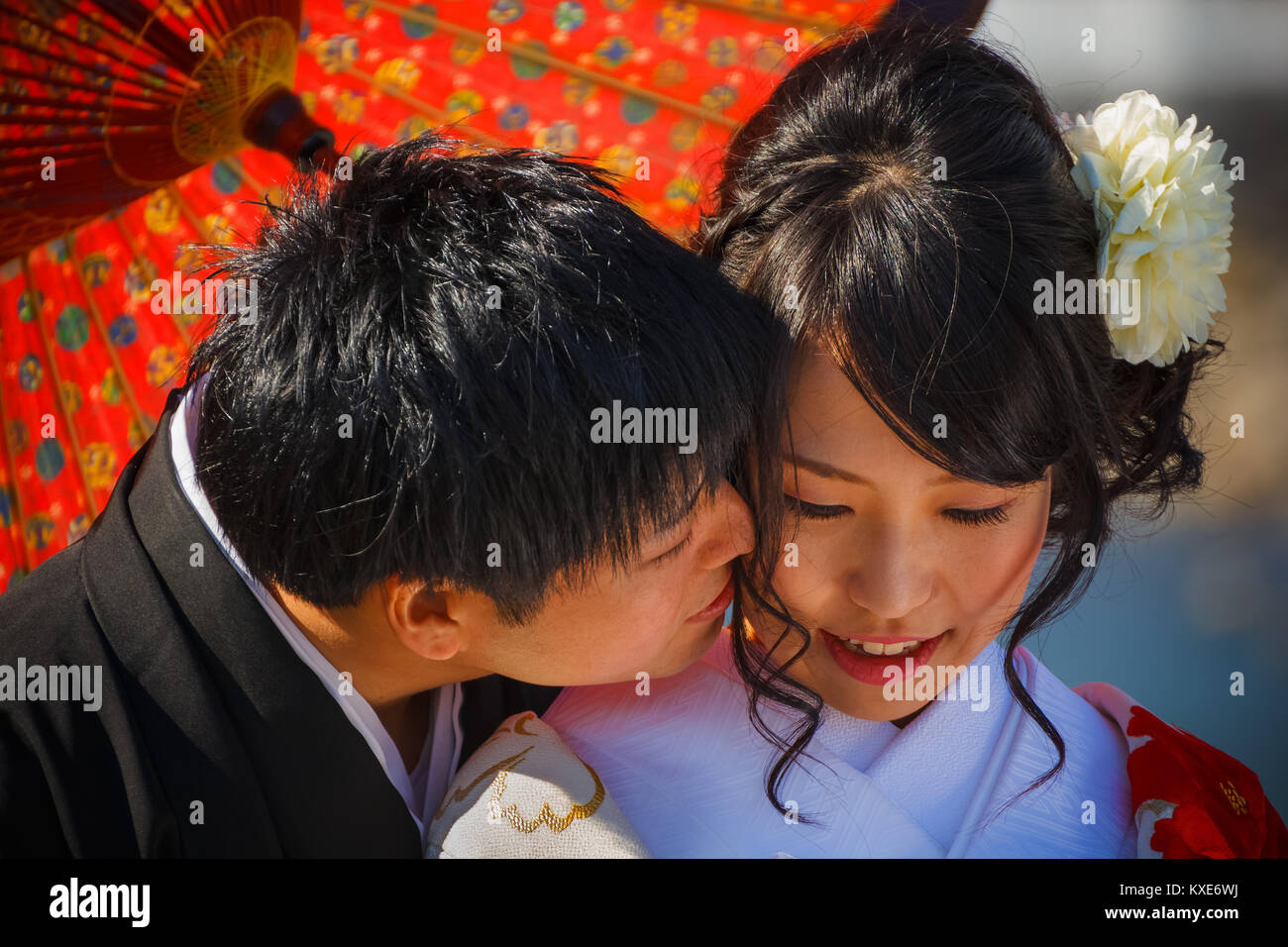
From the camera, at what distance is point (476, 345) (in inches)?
56.5

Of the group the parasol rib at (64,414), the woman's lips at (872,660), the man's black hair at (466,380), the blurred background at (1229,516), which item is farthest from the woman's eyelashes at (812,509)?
the blurred background at (1229,516)

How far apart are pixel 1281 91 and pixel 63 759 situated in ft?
11.4

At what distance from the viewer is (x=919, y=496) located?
163 centimetres

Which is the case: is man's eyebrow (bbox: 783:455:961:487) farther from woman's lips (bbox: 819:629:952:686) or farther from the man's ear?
the man's ear

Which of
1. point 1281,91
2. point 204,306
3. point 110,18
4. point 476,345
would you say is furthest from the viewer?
point 1281,91

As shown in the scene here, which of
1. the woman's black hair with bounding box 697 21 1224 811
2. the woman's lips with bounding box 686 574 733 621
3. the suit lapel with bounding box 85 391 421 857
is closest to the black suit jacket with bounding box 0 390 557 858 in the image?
the suit lapel with bounding box 85 391 421 857

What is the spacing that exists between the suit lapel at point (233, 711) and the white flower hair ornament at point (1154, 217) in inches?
54.5

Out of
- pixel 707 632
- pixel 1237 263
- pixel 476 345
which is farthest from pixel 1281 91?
pixel 476 345

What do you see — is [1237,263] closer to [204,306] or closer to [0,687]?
[204,306]

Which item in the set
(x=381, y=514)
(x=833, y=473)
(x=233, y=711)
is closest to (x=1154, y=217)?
(x=833, y=473)

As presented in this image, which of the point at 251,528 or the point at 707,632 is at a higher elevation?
the point at 251,528

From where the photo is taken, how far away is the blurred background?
10.4ft

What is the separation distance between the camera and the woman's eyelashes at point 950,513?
1658 millimetres

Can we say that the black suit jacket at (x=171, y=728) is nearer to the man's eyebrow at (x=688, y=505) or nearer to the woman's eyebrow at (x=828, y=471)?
the man's eyebrow at (x=688, y=505)
